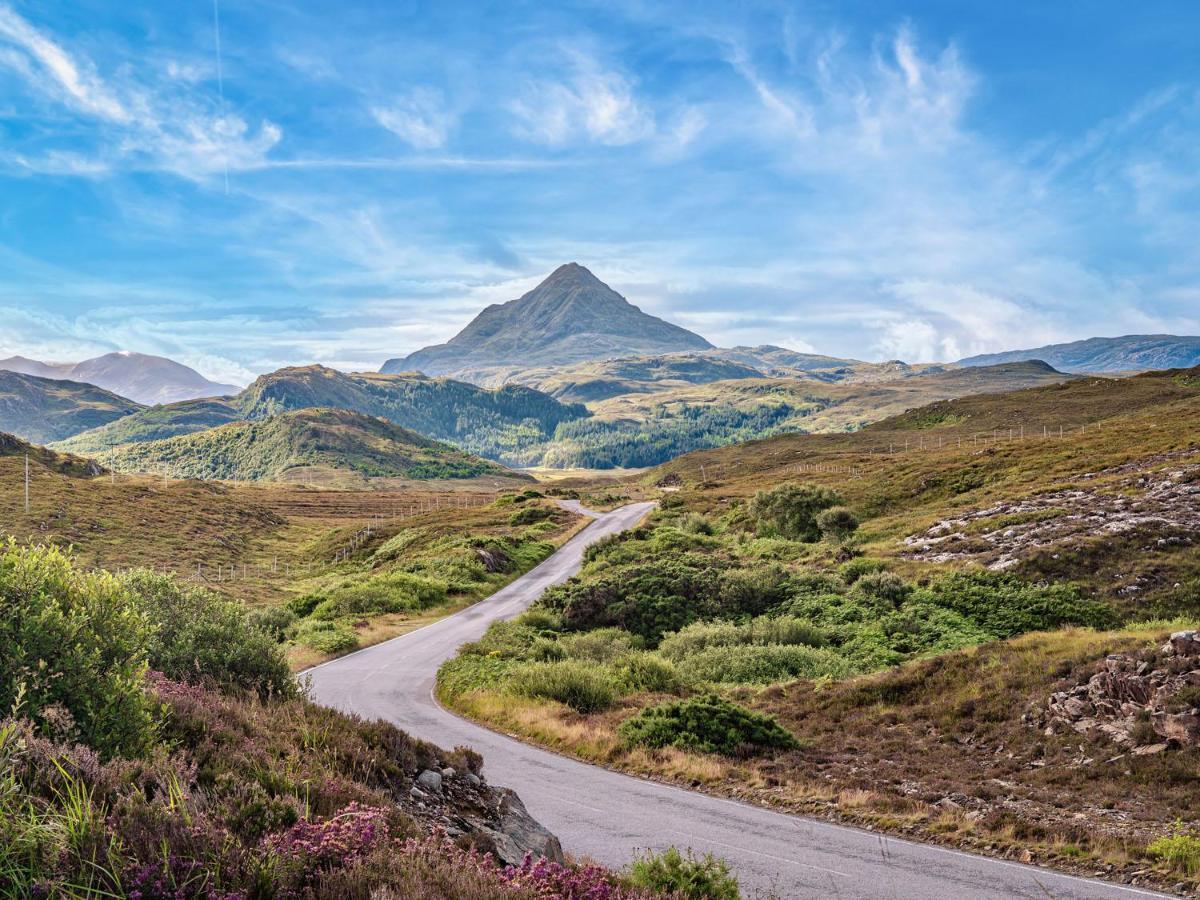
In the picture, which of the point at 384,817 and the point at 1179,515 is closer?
the point at 384,817

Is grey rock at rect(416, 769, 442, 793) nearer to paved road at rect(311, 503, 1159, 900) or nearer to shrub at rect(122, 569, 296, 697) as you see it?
paved road at rect(311, 503, 1159, 900)

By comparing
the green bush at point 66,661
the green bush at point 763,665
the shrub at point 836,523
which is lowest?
the green bush at point 763,665

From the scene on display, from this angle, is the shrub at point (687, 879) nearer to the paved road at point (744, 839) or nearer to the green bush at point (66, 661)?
the paved road at point (744, 839)

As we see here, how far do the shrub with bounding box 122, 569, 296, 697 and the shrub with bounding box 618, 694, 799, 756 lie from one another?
9251mm

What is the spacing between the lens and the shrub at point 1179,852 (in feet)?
34.2

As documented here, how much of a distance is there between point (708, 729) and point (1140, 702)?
9.41 m

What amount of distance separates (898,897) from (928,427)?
139 metres

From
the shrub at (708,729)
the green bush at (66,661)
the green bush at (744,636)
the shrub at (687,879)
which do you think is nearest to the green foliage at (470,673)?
the green bush at (744,636)

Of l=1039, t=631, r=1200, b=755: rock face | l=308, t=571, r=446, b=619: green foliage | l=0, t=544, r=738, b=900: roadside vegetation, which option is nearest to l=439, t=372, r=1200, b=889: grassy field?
l=1039, t=631, r=1200, b=755: rock face

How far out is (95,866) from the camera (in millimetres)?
4578

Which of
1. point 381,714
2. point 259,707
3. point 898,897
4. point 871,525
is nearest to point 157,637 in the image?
point 259,707

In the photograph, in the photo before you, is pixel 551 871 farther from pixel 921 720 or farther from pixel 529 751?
pixel 921 720

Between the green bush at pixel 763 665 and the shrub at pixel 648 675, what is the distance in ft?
2.74

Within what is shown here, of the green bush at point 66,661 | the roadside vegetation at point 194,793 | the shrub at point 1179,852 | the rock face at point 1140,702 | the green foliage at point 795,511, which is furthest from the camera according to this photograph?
the green foliage at point 795,511
